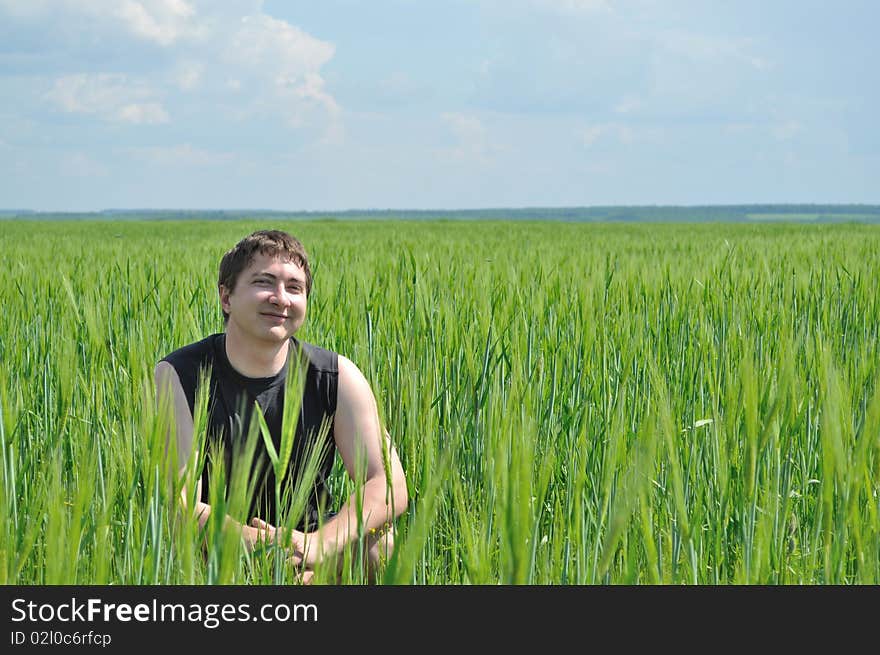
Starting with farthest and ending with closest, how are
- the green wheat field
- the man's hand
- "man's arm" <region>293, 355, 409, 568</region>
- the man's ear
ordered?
the man's ear < "man's arm" <region>293, 355, 409, 568</region> < the man's hand < the green wheat field

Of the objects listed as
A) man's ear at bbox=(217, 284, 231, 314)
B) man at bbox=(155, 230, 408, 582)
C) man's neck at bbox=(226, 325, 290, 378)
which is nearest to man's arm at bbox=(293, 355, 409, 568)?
man at bbox=(155, 230, 408, 582)

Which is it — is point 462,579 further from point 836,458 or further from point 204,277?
point 204,277

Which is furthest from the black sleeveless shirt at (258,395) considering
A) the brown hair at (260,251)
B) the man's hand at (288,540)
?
the man's hand at (288,540)

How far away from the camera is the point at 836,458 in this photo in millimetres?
→ 807

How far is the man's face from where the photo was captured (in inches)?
53.9

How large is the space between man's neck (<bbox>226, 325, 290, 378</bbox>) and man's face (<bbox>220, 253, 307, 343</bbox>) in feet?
0.06

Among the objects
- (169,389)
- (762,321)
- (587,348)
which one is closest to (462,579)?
(169,389)

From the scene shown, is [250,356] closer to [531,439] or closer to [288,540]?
[288,540]

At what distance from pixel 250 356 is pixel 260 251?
0.18 meters

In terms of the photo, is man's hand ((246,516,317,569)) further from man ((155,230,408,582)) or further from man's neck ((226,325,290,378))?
man's neck ((226,325,290,378))

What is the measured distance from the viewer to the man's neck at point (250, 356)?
1.42 meters

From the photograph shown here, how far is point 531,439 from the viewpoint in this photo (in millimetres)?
721

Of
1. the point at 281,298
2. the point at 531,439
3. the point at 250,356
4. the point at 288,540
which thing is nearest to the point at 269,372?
the point at 250,356

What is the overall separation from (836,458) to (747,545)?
0.16 meters
